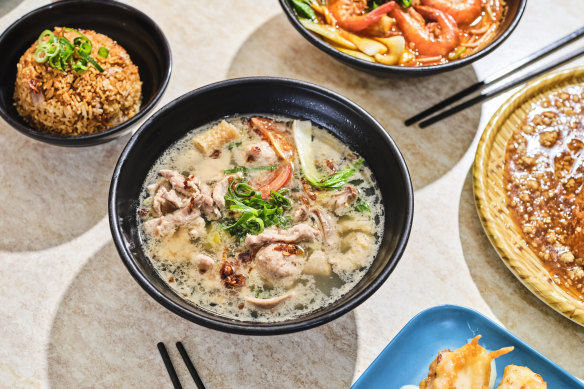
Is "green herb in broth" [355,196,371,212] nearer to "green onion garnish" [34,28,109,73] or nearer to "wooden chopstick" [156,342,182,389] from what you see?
"wooden chopstick" [156,342,182,389]

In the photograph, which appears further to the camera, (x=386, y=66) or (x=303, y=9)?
(x=303, y=9)

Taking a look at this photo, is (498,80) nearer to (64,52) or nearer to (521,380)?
(521,380)

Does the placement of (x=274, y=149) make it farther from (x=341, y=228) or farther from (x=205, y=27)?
(x=205, y=27)

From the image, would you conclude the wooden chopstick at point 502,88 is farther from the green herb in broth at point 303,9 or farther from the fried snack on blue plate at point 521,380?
the fried snack on blue plate at point 521,380

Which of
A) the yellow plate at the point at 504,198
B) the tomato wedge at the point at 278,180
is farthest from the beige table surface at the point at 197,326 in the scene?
the tomato wedge at the point at 278,180

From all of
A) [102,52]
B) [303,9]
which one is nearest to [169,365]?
[102,52]

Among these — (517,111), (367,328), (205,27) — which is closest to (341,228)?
(367,328)
